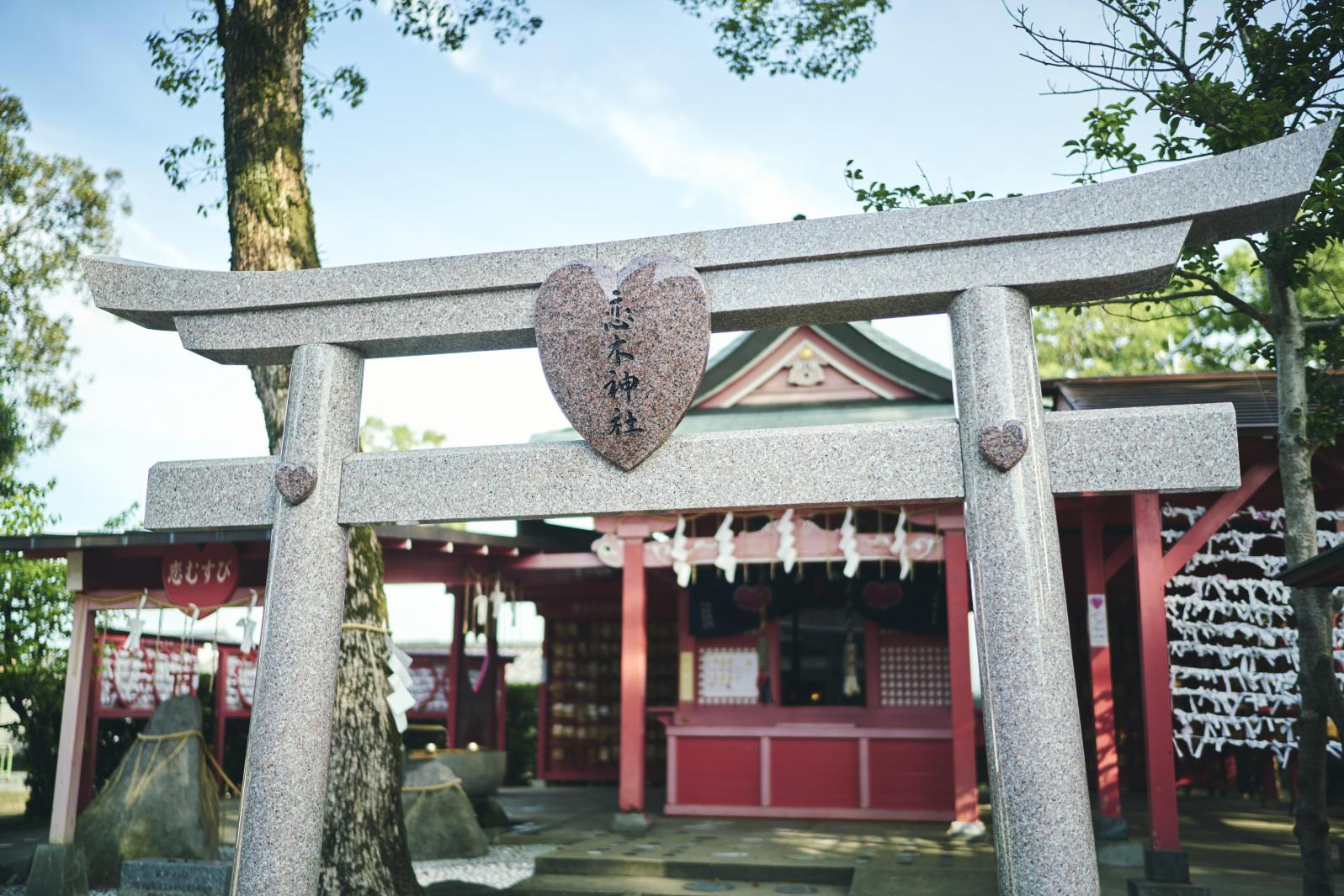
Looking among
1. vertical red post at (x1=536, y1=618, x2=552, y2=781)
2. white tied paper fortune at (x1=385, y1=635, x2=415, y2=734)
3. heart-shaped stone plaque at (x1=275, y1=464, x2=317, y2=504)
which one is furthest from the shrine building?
heart-shaped stone plaque at (x1=275, y1=464, x2=317, y2=504)

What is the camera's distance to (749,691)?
12.5 m

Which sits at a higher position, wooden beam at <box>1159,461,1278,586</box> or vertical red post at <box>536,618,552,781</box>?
wooden beam at <box>1159,461,1278,586</box>

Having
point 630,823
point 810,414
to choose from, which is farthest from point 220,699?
point 810,414

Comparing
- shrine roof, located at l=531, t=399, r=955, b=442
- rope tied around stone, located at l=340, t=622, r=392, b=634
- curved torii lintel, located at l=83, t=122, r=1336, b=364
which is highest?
shrine roof, located at l=531, t=399, r=955, b=442

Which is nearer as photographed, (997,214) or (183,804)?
(997,214)

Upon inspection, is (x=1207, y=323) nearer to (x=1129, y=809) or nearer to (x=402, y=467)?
(x=1129, y=809)

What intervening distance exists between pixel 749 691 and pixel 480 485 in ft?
28.2

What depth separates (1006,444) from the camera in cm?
395

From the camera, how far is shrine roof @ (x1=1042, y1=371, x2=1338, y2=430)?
891 cm

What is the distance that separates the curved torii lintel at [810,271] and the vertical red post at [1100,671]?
5148mm

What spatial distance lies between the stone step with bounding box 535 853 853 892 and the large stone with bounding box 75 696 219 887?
283 cm

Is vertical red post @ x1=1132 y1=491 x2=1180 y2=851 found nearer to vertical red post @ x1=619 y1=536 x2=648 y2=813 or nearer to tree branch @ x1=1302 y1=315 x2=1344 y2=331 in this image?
tree branch @ x1=1302 y1=315 x2=1344 y2=331

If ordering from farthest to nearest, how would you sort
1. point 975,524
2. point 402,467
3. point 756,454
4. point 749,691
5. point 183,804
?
point 749,691, point 183,804, point 402,467, point 756,454, point 975,524

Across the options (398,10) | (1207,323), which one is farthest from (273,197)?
(1207,323)
